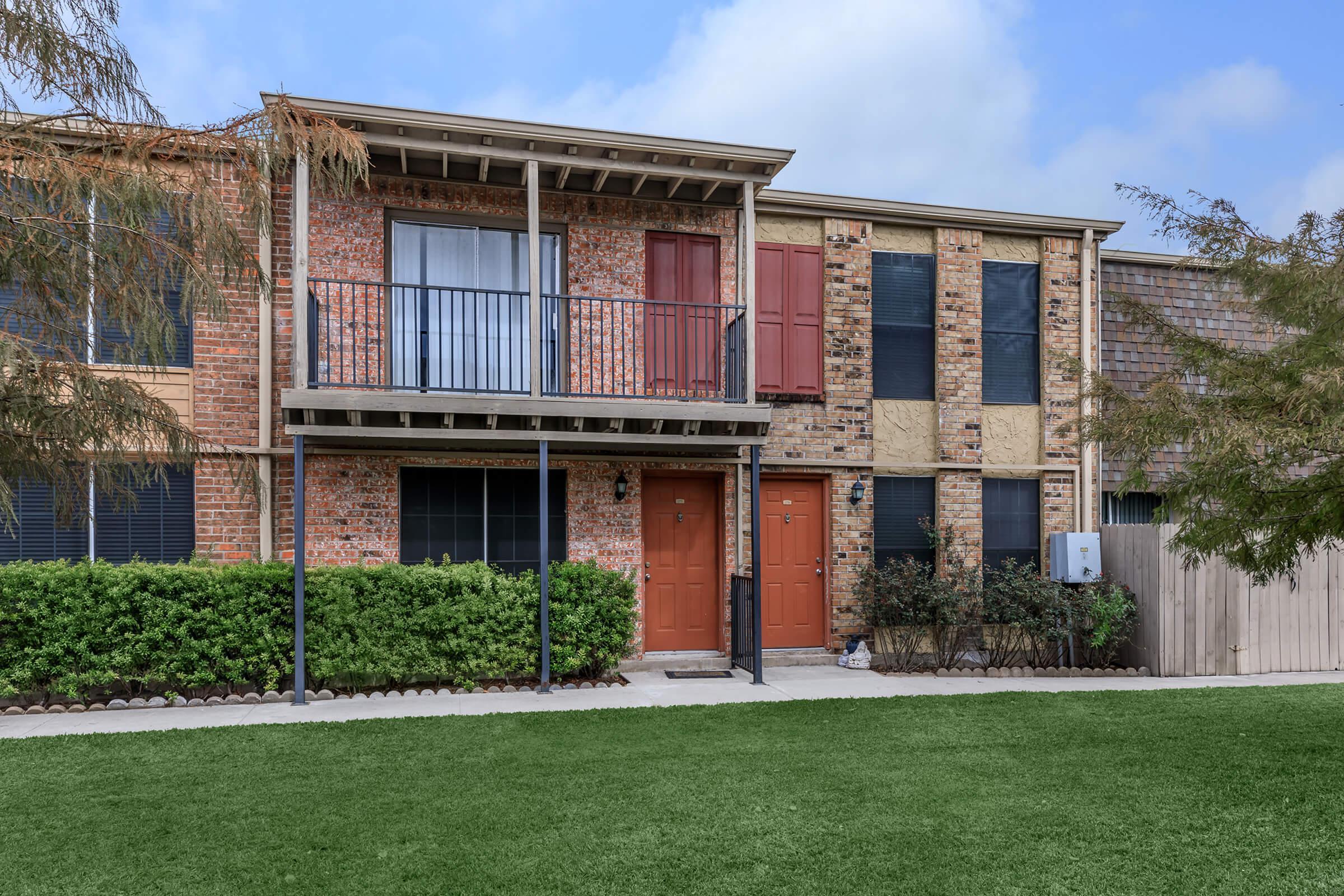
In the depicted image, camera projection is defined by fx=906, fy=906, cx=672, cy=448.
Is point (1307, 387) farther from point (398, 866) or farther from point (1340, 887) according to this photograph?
point (398, 866)

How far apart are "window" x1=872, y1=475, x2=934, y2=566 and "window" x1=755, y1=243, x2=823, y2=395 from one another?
57.8 inches

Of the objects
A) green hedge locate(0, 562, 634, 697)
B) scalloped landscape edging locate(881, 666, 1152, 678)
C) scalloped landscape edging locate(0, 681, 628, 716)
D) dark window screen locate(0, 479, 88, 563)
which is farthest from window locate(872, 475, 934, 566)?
dark window screen locate(0, 479, 88, 563)

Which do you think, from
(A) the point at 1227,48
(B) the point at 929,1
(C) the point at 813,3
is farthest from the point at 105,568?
(A) the point at 1227,48

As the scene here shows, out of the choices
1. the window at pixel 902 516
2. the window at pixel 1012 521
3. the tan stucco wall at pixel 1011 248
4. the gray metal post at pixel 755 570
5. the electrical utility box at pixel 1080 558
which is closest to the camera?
the gray metal post at pixel 755 570

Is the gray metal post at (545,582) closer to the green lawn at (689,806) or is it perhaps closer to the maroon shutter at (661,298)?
the green lawn at (689,806)

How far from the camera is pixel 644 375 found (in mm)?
9469

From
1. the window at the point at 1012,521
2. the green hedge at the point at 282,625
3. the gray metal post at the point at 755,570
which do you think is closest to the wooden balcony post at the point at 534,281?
the green hedge at the point at 282,625

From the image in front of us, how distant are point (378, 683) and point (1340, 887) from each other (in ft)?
23.7

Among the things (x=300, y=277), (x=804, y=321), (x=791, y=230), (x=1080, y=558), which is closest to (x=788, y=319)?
(x=804, y=321)

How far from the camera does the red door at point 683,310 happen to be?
976 centimetres

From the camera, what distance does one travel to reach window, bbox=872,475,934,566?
10477 mm

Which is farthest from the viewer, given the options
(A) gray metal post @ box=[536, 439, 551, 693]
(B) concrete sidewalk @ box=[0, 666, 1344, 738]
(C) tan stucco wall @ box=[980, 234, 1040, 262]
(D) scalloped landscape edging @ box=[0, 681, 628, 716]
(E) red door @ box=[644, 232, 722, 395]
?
(C) tan stucco wall @ box=[980, 234, 1040, 262]

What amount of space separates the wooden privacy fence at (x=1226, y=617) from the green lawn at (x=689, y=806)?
2293 millimetres

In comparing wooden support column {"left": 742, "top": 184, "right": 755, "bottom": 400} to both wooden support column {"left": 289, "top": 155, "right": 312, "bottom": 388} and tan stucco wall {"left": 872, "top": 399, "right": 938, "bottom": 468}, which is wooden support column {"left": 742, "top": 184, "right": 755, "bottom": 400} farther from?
wooden support column {"left": 289, "top": 155, "right": 312, "bottom": 388}
